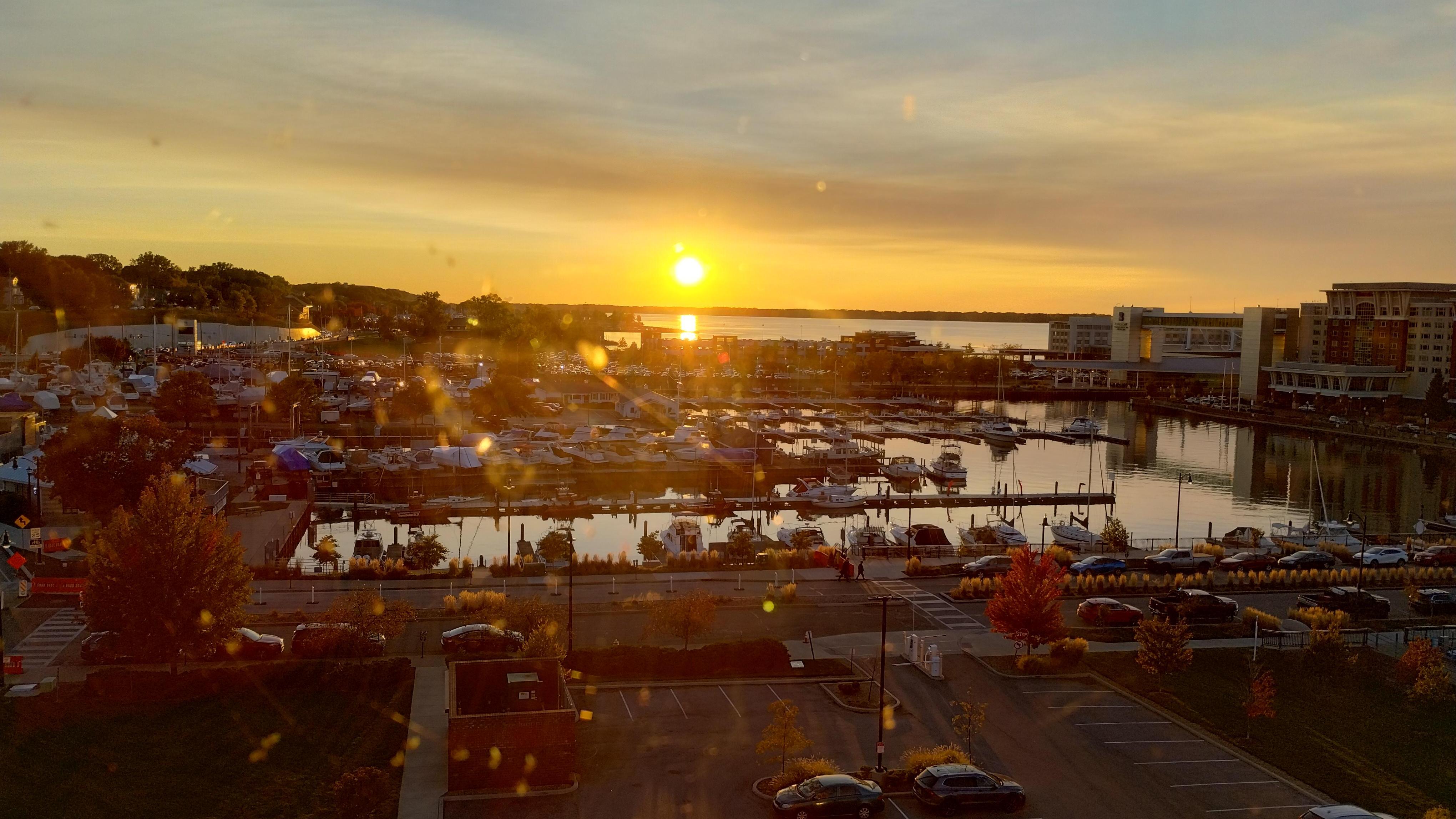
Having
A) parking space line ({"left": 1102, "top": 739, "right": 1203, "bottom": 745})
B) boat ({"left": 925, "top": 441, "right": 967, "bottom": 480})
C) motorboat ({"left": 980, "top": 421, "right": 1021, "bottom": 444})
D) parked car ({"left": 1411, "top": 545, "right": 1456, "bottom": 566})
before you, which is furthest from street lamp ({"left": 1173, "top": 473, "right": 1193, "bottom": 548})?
parking space line ({"left": 1102, "top": 739, "right": 1203, "bottom": 745})

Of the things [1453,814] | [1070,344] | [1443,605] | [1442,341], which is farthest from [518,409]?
[1070,344]

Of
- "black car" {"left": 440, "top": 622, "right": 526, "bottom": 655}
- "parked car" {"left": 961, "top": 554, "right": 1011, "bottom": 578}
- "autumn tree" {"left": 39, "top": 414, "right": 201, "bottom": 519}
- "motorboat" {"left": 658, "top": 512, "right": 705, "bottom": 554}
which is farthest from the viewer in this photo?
"motorboat" {"left": 658, "top": 512, "right": 705, "bottom": 554}

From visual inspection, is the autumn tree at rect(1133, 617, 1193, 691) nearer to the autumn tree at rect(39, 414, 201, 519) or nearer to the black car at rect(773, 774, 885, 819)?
the black car at rect(773, 774, 885, 819)

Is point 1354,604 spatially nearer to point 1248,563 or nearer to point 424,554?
point 1248,563

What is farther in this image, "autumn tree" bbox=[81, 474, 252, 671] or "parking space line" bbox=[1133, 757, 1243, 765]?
"autumn tree" bbox=[81, 474, 252, 671]

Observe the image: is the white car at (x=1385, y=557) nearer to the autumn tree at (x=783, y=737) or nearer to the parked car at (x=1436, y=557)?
the parked car at (x=1436, y=557)

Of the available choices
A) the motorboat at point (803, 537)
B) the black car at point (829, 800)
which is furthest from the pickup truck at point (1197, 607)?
the black car at point (829, 800)

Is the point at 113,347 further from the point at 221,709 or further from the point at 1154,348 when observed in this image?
the point at 1154,348
